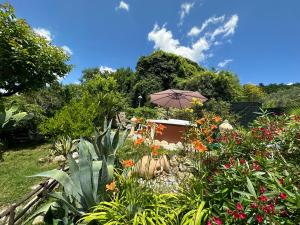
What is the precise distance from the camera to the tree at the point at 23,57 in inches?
303

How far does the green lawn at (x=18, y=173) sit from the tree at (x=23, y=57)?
2.40 metres

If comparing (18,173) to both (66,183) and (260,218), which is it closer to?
(66,183)

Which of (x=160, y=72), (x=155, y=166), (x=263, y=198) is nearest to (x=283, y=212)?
(x=263, y=198)

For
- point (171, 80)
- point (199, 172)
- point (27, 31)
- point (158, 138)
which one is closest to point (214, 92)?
point (171, 80)

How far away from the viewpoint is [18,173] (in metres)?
6.96

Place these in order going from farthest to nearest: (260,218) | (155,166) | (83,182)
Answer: (155,166) → (83,182) → (260,218)

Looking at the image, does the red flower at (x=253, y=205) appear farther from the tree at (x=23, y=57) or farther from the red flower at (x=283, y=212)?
the tree at (x=23, y=57)

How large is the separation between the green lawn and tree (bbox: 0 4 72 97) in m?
2.40

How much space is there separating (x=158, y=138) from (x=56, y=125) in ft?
12.5

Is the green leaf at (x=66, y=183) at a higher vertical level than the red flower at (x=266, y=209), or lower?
lower

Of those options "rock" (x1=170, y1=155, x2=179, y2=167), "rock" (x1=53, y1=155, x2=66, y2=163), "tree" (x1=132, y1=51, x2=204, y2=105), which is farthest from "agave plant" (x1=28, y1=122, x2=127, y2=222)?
"tree" (x1=132, y1=51, x2=204, y2=105)

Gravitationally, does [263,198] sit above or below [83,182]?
above

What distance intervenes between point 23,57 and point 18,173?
3.62 m

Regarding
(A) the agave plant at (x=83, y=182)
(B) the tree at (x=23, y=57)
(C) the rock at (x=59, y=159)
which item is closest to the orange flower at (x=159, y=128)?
(A) the agave plant at (x=83, y=182)
